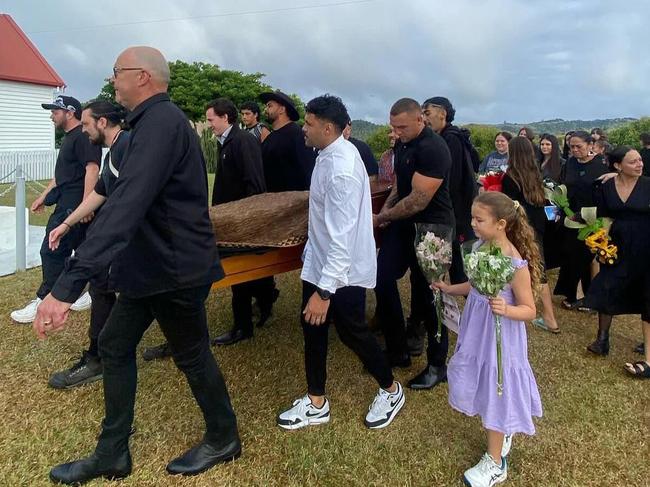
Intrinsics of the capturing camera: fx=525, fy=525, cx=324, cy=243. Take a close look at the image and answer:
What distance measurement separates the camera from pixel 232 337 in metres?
4.45

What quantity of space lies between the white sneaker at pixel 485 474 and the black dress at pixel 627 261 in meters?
2.21

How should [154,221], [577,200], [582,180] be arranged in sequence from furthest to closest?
[582,180] < [577,200] < [154,221]

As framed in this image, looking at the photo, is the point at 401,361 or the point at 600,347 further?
the point at 600,347

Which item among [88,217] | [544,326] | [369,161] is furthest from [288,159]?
[544,326]

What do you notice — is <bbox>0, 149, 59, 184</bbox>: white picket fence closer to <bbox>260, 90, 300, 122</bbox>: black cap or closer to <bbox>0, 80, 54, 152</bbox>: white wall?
<bbox>0, 80, 54, 152</bbox>: white wall

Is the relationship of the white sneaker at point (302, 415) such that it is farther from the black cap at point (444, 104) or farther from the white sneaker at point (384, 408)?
the black cap at point (444, 104)

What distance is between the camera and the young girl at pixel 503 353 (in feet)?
8.58

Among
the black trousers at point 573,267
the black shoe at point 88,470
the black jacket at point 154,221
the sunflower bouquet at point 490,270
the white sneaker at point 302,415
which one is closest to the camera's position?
the black jacket at point 154,221

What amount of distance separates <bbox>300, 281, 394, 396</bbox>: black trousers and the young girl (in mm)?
528

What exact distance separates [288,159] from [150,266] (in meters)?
2.57

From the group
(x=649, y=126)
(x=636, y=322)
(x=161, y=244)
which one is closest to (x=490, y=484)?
(x=161, y=244)

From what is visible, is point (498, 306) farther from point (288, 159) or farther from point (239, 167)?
point (288, 159)

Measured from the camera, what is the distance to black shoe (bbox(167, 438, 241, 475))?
2.69 metres

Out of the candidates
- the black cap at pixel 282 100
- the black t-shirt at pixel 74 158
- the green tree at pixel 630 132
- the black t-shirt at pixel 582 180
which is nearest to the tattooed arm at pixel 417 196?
the black cap at pixel 282 100
